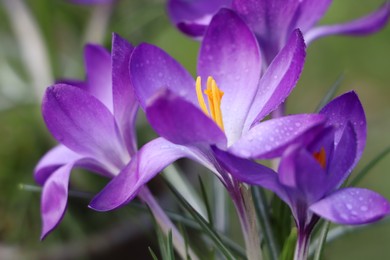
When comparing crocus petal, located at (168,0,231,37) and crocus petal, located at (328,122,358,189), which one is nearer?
crocus petal, located at (328,122,358,189)

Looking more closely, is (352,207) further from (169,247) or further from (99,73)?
(99,73)

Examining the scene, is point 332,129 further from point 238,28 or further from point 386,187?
point 386,187

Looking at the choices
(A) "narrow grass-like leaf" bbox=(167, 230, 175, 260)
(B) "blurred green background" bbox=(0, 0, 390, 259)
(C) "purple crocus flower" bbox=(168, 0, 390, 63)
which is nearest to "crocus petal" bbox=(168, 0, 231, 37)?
(C) "purple crocus flower" bbox=(168, 0, 390, 63)

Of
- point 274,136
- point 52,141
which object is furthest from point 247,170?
point 52,141

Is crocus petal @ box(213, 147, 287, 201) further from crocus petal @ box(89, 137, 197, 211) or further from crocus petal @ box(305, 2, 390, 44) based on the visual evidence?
crocus petal @ box(305, 2, 390, 44)

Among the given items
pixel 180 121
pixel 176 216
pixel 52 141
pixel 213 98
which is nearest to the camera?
pixel 180 121

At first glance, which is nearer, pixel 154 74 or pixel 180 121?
pixel 180 121

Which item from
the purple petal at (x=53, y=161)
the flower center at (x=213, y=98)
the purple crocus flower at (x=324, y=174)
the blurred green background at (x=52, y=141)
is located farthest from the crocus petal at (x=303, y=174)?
the blurred green background at (x=52, y=141)
